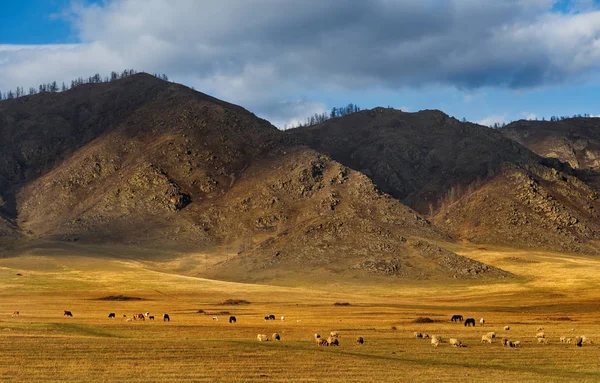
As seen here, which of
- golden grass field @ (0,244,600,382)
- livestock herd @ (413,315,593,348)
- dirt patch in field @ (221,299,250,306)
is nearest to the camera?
golden grass field @ (0,244,600,382)

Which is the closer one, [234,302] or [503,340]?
[503,340]

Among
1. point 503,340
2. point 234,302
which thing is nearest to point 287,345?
point 503,340

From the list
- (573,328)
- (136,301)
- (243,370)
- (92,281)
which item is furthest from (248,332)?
(92,281)

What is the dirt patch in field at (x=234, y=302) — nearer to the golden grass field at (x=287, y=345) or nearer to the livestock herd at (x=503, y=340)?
the golden grass field at (x=287, y=345)

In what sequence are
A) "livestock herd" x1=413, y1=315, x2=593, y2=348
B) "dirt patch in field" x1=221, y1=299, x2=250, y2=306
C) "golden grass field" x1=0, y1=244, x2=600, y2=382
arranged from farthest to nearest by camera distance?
"dirt patch in field" x1=221, y1=299, x2=250, y2=306 < "livestock herd" x1=413, y1=315, x2=593, y2=348 < "golden grass field" x1=0, y1=244, x2=600, y2=382

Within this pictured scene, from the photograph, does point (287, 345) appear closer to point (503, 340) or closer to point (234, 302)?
point (503, 340)

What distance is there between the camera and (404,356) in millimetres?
56750

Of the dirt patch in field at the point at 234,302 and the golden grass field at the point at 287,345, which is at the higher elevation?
the golden grass field at the point at 287,345

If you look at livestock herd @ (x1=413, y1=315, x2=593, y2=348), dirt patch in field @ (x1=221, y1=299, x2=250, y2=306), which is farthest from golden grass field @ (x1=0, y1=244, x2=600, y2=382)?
dirt patch in field @ (x1=221, y1=299, x2=250, y2=306)

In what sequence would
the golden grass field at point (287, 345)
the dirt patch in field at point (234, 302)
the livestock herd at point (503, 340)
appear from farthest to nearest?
1. the dirt patch in field at point (234, 302)
2. the livestock herd at point (503, 340)
3. the golden grass field at point (287, 345)

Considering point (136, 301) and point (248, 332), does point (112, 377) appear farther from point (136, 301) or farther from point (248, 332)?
point (136, 301)

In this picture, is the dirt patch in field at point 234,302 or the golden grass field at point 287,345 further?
the dirt patch in field at point 234,302

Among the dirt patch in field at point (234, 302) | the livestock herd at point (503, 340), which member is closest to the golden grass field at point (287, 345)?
the livestock herd at point (503, 340)

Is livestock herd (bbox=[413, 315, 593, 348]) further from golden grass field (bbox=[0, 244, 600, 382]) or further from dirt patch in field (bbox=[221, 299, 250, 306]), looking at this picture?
dirt patch in field (bbox=[221, 299, 250, 306])
